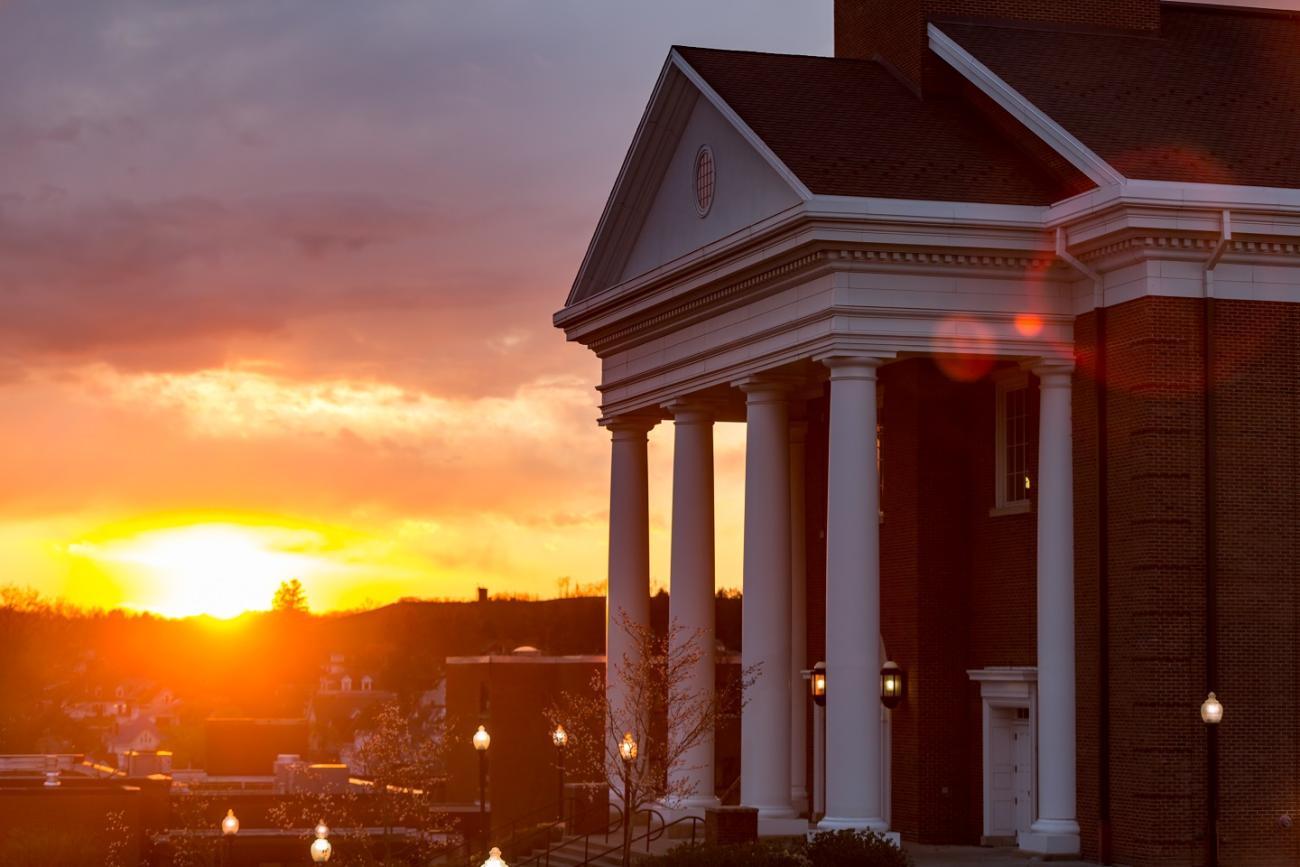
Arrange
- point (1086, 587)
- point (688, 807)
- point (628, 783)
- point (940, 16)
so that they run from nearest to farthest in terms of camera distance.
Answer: point (1086, 587) < point (628, 783) < point (688, 807) < point (940, 16)

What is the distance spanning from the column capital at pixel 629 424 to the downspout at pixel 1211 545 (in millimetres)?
14739

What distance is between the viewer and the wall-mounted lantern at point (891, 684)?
126 feet

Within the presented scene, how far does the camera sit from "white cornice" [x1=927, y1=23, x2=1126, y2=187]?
33062mm

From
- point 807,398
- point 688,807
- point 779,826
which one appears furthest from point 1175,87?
point 688,807

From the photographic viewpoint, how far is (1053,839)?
33.6 metres

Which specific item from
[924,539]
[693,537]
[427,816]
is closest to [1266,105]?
[924,539]

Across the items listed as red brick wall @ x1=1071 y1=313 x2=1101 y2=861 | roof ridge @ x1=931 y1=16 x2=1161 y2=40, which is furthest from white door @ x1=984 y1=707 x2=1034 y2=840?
roof ridge @ x1=931 y1=16 x2=1161 y2=40

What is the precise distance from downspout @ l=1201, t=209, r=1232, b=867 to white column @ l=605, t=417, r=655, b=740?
14990 mm

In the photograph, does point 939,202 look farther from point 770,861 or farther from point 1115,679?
point 770,861

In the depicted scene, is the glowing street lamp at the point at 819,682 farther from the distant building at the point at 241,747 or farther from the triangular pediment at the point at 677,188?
the distant building at the point at 241,747

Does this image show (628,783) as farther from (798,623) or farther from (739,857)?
(798,623)

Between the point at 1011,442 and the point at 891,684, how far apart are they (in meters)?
4.77

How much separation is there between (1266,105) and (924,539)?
9.57 meters

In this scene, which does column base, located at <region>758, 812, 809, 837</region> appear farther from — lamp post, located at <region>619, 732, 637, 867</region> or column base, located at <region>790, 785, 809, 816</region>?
column base, located at <region>790, 785, 809, 816</region>
